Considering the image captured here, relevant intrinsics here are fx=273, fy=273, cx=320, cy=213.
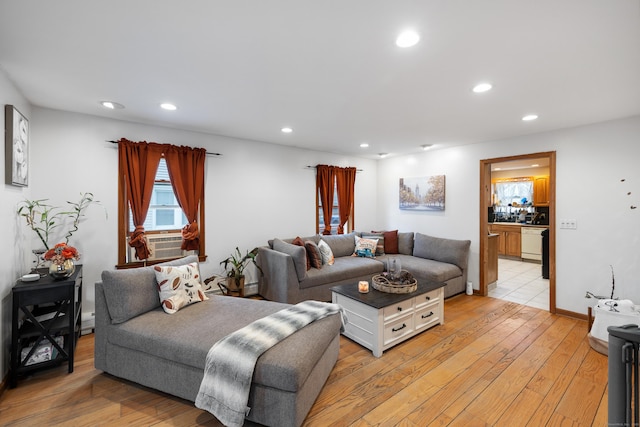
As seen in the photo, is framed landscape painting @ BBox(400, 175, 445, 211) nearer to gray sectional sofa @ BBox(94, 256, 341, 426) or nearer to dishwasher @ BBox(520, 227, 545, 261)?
dishwasher @ BBox(520, 227, 545, 261)

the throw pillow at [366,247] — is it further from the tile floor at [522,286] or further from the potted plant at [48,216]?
the potted plant at [48,216]

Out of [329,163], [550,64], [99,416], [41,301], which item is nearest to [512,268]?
[329,163]

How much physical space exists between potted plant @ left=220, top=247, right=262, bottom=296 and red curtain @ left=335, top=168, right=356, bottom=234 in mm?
1908

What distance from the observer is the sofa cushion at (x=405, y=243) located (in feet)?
16.6

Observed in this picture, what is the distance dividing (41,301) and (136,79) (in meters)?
1.92

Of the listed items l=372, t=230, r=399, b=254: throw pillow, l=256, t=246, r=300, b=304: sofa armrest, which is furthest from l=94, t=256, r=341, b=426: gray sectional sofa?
l=372, t=230, r=399, b=254: throw pillow

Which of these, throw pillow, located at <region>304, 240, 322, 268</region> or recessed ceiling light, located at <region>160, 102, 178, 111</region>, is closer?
recessed ceiling light, located at <region>160, 102, 178, 111</region>

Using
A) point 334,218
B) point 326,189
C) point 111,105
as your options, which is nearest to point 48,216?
point 111,105

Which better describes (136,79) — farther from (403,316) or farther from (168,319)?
(403,316)

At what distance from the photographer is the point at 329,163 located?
5246 mm

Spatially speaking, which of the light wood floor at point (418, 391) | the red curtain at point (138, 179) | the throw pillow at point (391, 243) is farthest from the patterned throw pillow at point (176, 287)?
the throw pillow at point (391, 243)

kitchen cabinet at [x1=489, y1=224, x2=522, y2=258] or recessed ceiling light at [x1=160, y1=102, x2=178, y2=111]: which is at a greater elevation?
recessed ceiling light at [x1=160, y1=102, x2=178, y2=111]

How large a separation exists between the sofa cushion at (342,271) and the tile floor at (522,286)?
1951 mm

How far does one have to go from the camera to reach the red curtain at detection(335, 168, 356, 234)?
17.4 feet
